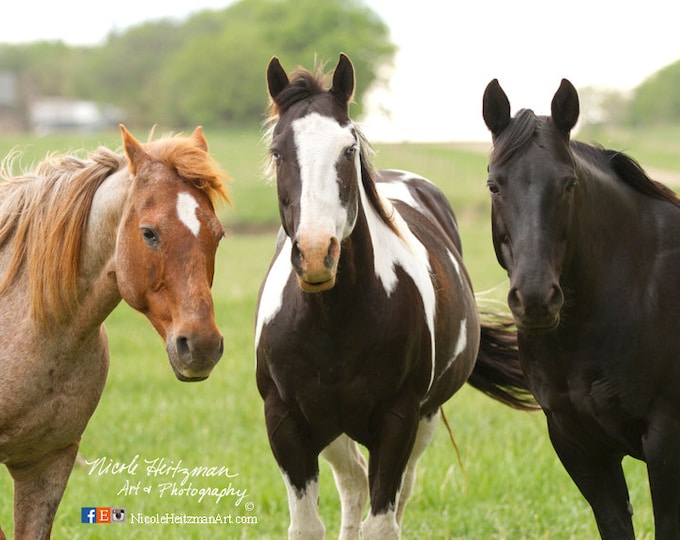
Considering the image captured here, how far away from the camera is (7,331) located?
4090 mm

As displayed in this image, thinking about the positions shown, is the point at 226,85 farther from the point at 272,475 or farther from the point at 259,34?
the point at 272,475

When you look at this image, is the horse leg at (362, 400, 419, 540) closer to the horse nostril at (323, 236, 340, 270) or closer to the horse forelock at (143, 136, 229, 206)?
the horse nostril at (323, 236, 340, 270)

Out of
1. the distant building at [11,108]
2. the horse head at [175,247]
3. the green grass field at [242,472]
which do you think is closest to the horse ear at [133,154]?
the horse head at [175,247]

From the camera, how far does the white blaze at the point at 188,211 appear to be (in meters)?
3.79

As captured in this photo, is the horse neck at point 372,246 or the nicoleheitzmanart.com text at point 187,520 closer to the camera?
the horse neck at point 372,246

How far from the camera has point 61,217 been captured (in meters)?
4.08

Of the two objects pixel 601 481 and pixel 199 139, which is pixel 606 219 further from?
pixel 199 139

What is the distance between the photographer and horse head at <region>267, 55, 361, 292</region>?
3717mm

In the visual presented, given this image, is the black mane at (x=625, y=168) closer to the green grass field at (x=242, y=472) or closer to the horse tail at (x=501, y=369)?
the green grass field at (x=242, y=472)

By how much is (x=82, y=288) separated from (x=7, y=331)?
14.6 inches

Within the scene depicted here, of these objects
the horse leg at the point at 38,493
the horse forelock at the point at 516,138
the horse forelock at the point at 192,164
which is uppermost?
the horse forelock at the point at 516,138

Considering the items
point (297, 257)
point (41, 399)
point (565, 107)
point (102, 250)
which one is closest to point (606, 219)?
point (565, 107)

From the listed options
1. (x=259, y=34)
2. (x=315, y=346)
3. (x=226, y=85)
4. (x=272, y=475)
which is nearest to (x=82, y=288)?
(x=315, y=346)

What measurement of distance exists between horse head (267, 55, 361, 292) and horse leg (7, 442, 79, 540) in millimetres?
1446
